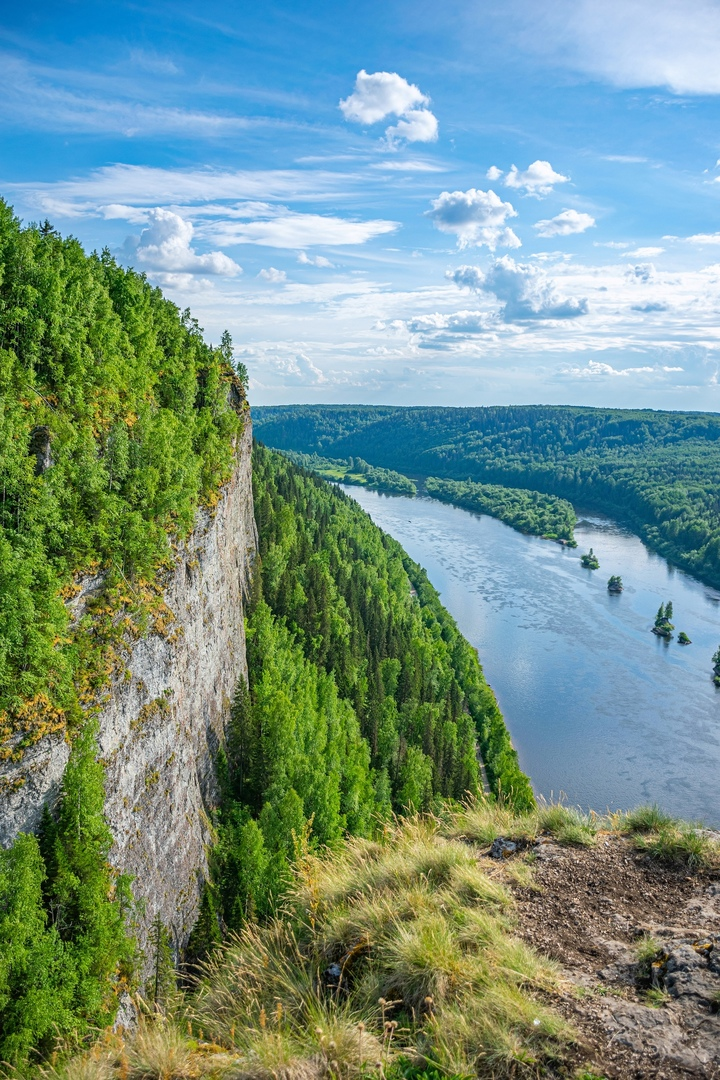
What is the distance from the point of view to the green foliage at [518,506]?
456ft

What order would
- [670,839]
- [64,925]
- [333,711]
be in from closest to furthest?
[670,839] < [64,925] < [333,711]

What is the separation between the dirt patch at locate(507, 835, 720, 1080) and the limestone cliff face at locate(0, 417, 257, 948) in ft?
39.6

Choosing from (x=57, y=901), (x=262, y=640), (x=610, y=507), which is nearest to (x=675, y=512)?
(x=610, y=507)

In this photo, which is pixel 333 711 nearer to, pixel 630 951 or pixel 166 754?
pixel 166 754

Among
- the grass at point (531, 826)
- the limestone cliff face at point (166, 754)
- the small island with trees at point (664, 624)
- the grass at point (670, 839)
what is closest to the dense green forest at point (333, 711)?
the limestone cliff face at point (166, 754)

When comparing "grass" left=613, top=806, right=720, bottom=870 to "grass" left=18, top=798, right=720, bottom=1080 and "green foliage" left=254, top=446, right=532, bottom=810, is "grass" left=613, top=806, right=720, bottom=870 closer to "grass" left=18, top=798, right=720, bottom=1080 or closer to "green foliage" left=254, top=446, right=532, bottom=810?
"grass" left=18, top=798, right=720, bottom=1080

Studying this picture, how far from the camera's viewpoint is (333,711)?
150 feet

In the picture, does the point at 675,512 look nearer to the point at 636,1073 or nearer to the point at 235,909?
the point at 235,909

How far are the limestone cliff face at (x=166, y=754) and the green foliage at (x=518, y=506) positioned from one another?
10889 centimetres

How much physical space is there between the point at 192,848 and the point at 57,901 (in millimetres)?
8957

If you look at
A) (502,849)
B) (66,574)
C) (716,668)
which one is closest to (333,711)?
(66,574)

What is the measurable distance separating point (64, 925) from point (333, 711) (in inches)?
1192

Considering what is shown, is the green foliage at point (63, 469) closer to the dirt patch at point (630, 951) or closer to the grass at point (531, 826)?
the grass at point (531, 826)

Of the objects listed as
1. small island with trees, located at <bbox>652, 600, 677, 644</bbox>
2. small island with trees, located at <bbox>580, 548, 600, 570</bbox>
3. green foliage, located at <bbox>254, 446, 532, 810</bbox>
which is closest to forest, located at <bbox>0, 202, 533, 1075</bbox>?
green foliage, located at <bbox>254, 446, 532, 810</bbox>
